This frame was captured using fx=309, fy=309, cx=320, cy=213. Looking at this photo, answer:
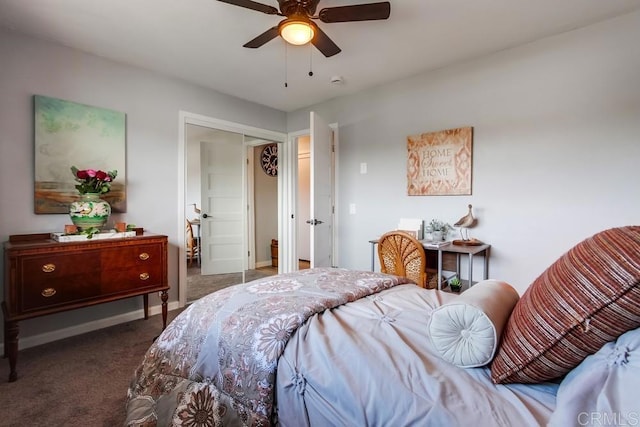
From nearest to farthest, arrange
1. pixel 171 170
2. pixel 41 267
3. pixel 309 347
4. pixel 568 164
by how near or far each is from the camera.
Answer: pixel 309 347, pixel 41 267, pixel 568 164, pixel 171 170

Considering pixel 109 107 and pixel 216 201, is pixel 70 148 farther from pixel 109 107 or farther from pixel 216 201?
pixel 216 201

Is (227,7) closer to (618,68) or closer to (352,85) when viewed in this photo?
(352,85)

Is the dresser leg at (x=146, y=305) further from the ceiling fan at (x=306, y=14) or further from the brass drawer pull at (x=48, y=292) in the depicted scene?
the ceiling fan at (x=306, y=14)

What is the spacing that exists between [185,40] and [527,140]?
2.99 m

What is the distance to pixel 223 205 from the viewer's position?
4.38 metres

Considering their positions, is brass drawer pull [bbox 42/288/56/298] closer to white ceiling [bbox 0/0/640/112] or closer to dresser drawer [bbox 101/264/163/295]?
dresser drawer [bbox 101/264/163/295]

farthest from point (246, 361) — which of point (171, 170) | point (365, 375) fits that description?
point (171, 170)

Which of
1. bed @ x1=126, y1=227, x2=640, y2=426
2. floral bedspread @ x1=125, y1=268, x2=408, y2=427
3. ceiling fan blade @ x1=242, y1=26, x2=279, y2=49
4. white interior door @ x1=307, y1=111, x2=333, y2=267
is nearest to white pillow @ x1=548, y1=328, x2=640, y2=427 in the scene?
bed @ x1=126, y1=227, x2=640, y2=426

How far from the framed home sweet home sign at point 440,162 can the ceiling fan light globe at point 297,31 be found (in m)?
1.71

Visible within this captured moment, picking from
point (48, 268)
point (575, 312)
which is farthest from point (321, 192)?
point (575, 312)

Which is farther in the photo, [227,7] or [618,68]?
[618,68]

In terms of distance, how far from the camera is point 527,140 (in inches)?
104

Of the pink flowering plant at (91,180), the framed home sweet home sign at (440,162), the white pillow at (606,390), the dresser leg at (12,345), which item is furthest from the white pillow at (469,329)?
the pink flowering plant at (91,180)

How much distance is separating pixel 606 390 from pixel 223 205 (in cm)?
424
